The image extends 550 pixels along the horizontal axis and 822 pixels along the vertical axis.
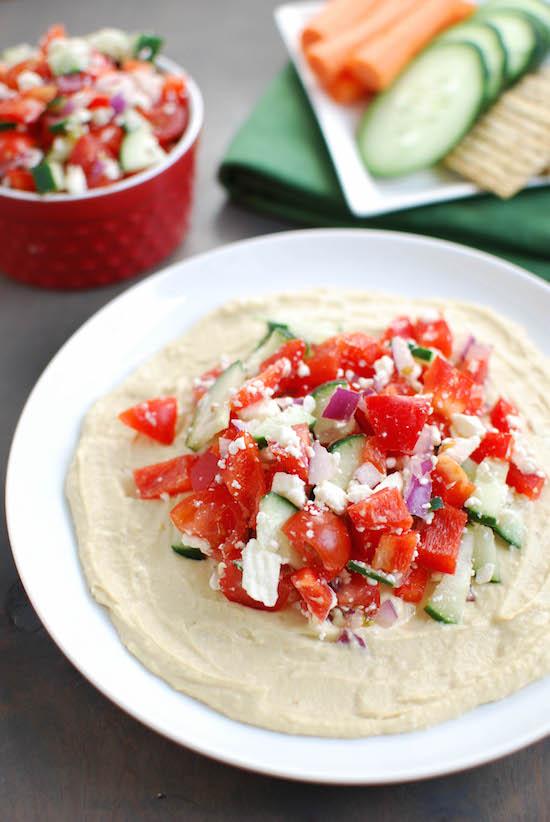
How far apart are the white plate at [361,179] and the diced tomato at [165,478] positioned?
5.46 feet

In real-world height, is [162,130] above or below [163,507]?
above

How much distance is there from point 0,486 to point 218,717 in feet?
4.62

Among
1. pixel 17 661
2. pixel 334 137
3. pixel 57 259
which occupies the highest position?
pixel 334 137

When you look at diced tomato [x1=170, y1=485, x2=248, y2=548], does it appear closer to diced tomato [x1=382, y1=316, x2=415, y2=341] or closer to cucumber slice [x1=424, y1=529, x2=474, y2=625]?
cucumber slice [x1=424, y1=529, x2=474, y2=625]

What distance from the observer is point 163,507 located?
2904 mm

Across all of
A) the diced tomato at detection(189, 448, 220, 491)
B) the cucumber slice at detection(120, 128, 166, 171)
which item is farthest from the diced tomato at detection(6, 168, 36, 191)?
the diced tomato at detection(189, 448, 220, 491)

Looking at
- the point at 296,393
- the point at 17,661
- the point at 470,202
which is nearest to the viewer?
the point at 17,661

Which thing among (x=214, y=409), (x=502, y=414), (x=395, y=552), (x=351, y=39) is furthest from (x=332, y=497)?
(x=351, y=39)

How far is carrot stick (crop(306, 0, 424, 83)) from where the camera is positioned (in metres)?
4.47

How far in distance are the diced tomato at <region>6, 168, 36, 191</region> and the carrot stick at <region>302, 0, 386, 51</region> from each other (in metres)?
1.93

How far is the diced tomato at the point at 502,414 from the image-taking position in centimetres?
301

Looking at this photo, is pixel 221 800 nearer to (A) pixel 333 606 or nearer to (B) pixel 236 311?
(A) pixel 333 606

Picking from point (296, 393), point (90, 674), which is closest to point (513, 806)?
point (90, 674)

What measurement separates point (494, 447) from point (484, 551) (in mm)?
346
